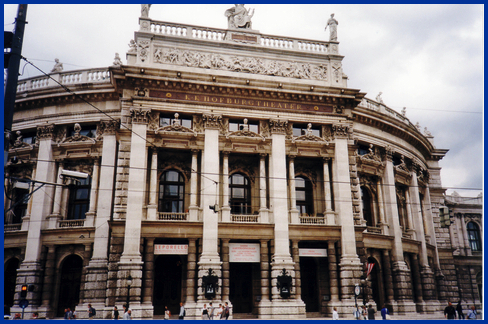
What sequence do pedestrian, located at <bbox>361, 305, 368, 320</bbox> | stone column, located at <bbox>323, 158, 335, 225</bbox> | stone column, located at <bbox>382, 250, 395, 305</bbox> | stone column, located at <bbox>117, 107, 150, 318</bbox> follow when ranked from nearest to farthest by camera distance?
stone column, located at <bbox>117, 107, 150, 318</bbox> → pedestrian, located at <bbox>361, 305, 368, 320</bbox> → stone column, located at <bbox>323, 158, 335, 225</bbox> → stone column, located at <bbox>382, 250, 395, 305</bbox>

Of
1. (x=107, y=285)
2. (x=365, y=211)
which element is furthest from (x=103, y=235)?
(x=365, y=211)

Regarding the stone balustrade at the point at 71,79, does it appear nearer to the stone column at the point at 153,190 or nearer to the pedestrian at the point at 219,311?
the stone column at the point at 153,190

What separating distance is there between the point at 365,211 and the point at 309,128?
932cm

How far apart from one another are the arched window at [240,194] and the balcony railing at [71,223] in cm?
1087

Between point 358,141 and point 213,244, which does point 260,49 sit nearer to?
point 358,141

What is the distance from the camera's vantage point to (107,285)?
26.3 meters

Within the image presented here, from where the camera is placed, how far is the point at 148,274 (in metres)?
26.8

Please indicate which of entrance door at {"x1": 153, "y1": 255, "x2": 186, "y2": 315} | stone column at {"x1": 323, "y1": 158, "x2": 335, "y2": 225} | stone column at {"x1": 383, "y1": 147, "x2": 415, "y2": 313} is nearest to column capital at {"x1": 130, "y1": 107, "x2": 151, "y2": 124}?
entrance door at {"x1": 153, "y1": 255, "x2": 186, "y2": 315}

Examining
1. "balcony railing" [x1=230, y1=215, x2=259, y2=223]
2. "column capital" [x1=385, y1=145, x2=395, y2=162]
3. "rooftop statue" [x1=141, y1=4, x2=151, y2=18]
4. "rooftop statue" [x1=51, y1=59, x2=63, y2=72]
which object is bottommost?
"balcony railing" [x1=230, y1=215, x2=259, y2=223]

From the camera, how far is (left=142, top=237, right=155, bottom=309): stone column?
26250 millimetres

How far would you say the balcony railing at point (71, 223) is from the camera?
100 feet

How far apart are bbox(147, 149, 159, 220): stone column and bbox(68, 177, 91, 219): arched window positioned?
611cm

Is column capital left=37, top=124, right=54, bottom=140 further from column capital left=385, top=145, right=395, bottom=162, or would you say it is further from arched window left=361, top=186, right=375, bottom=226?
column capital left=385, top=145, right=395, bottom=162

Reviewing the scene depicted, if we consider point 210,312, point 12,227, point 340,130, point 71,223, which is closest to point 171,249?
point 210,312
